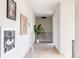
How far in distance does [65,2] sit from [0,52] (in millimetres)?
4354

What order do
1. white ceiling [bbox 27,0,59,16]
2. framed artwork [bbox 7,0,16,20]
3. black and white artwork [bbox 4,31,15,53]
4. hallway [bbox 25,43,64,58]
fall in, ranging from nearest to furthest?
black and white artwork [bbox 4,31,15,53] → framed artwork [bbox 7,0,16,20] → hallway [bbox 25,43,64,58] → white ceiling [bbox 27,0,59,16]

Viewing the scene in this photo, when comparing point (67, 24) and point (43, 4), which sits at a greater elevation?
point (43, 4)

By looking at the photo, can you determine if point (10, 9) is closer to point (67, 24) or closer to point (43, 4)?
point (67, 24)

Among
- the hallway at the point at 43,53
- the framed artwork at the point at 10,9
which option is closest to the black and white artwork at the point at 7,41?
the framed artwork at the point at 10,9

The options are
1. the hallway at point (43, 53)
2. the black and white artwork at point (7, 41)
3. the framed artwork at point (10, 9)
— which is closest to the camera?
the black and white artwork at point (7, 41)

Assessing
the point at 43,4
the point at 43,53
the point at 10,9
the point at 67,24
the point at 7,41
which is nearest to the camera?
the point at 7,41

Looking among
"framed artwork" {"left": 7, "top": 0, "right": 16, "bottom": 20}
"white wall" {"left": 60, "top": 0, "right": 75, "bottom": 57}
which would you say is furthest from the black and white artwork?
"white wall" {"left": 60, "top": 0, "right": 75, "bottom": 57}

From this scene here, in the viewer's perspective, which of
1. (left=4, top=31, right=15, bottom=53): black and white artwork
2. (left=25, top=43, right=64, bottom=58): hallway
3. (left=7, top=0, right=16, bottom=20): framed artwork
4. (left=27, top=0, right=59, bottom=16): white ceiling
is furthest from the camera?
(left=27, top=0, right=59, bottom=16): white ceiling

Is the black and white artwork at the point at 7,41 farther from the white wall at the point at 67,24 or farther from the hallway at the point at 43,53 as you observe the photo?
the white wall at the point at 67,24

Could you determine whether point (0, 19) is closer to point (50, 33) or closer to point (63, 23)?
point (63, 23)

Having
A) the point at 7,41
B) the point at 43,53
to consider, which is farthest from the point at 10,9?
the point at 43,53

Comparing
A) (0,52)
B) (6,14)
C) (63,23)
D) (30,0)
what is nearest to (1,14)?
(6,14)

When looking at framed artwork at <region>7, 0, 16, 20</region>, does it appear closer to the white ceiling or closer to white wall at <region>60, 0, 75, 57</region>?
the white ceiling

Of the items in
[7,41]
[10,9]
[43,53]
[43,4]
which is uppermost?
[43,4]
